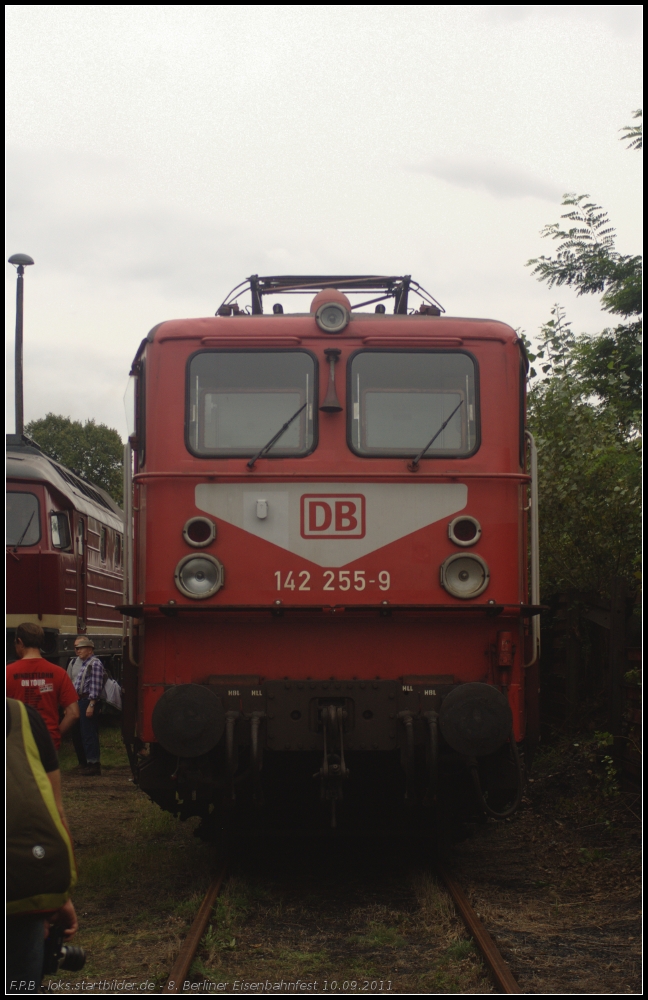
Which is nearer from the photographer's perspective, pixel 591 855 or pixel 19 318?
pixel 591 855

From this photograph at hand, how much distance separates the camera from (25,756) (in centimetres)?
354

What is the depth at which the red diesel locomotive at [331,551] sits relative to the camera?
21.2 feet

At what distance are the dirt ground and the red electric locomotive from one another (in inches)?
193

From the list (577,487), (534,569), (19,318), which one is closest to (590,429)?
(577,487)

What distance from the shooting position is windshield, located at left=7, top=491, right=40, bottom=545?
47.7 ft

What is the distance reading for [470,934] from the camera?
594 cm

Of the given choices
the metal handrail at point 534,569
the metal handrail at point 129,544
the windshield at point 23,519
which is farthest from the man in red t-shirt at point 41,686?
the windshield at point 23,519

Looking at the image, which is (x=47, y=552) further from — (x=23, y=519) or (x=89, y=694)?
(x=89, y=694)

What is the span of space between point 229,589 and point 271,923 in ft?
6.36

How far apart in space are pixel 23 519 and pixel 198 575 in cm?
859

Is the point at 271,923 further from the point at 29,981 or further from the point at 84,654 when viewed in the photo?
the point at 84,654

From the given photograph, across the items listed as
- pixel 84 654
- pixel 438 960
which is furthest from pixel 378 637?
pixel 84 654

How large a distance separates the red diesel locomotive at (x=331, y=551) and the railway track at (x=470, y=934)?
58 centimetres

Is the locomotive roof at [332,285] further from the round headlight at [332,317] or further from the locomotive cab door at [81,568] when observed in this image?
the locomotive cab door at [81,568]
